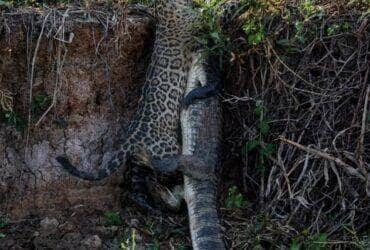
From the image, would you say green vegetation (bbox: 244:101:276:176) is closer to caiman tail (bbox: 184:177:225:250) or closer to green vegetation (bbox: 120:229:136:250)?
caiman tail (bbox: 184:177:225:250)

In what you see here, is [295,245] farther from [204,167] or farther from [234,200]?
[204,167]

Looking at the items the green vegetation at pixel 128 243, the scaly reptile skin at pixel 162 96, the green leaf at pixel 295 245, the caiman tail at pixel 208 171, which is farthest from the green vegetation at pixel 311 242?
the scaly reptile skin at pixel 162 96

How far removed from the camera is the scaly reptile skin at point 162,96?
23.0 ft

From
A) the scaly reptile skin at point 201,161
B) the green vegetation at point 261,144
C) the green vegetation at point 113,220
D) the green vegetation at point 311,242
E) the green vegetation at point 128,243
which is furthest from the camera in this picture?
the green vegetation at point 261,144

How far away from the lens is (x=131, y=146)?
23.2ft

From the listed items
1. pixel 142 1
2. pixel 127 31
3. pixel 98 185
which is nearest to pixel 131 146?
pixel 98 185

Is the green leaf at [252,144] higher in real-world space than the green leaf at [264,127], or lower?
lower

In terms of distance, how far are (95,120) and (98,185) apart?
28.1 inches

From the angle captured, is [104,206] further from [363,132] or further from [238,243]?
[363,132]

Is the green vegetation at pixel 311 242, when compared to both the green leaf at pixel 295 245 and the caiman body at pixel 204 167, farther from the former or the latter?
the caiman body at pixel 204 167

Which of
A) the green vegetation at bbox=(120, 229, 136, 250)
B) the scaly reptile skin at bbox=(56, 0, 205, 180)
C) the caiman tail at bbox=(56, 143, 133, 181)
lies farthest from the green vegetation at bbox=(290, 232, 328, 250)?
the caiman tail at bbox=(56, 143, 133, 181)

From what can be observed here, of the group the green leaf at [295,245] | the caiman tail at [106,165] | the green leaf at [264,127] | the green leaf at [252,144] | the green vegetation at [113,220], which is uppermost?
the green leaf at [264,127]

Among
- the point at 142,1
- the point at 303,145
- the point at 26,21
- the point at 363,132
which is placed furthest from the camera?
the point at 142,1

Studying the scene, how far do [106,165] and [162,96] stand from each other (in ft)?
3.09
